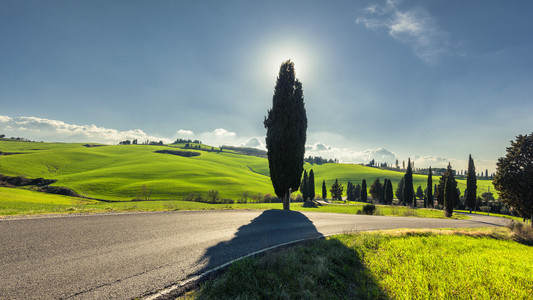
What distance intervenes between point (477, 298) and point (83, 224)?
12127mm

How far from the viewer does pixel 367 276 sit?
5418 millimetres

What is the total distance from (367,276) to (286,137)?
45.4 ft

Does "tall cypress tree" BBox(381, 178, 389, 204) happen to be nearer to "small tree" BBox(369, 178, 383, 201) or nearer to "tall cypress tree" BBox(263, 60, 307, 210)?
"small tree" BBox(369, 178, 383, 201)

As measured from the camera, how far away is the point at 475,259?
7094mm

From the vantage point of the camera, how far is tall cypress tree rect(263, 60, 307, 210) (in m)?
18.5

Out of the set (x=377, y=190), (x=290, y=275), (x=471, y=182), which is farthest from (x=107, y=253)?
(x=377, y=190)

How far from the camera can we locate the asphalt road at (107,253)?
3.65 metres

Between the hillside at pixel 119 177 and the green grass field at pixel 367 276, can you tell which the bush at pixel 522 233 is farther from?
the hillside at pixel 119 177

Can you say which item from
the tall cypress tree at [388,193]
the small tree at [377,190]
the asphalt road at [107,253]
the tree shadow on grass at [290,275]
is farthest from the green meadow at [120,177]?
the tree shadow on grass at [290,275]

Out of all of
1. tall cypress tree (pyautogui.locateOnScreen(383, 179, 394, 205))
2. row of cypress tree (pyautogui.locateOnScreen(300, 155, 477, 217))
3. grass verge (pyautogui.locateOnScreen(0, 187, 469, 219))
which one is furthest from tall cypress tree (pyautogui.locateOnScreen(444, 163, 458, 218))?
tall cypress tree (pyautogui.locateOnScreen(383, 179, 394, 205))

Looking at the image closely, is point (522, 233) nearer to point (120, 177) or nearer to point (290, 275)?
point (290, 275)

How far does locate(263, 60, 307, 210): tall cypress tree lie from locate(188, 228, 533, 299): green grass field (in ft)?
36.1

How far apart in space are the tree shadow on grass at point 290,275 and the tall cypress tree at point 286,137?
1145 cm

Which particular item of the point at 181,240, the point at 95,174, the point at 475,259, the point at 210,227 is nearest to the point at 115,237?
the point at 181,240
